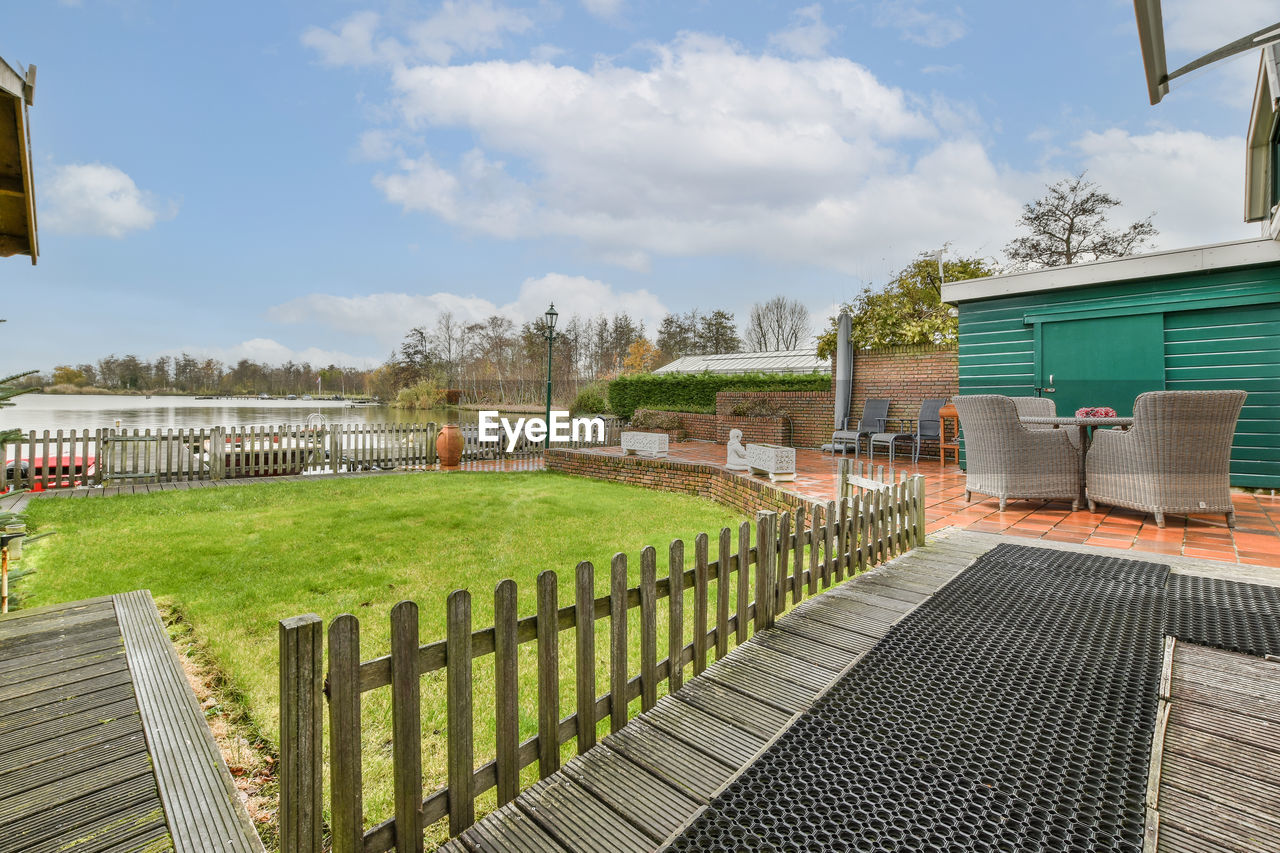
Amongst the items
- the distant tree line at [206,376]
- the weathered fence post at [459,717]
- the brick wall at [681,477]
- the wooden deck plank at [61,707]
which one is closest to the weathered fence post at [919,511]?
the brick wall at [681,477]

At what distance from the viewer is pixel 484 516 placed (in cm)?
638

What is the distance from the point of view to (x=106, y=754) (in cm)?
158

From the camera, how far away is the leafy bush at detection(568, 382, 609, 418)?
20.0 metres

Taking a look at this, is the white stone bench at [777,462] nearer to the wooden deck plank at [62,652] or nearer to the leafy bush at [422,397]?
the wooden deck plank at [62,652]

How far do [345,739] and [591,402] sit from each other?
1941 centimetres

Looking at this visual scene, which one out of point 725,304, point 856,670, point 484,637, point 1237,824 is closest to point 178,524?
point 484,637

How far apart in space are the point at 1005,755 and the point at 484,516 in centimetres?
563

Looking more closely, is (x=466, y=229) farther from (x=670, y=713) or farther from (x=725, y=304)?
(x=670, y=713)

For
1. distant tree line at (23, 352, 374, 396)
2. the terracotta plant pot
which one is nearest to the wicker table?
the terracotta plant pot

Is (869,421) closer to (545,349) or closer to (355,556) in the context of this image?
(355,556)

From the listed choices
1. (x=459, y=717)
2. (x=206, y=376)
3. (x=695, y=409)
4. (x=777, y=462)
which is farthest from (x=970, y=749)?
(x=206, y=376)

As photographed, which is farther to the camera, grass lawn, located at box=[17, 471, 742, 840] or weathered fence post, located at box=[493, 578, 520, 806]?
grass lawn, located at box=[17, 471, 742, 840]

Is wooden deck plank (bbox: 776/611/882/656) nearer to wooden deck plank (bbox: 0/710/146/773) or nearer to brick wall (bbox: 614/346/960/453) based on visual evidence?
wooden deck plank (bbox: 0/710/146/773)

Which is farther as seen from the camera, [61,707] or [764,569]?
[764,569]
